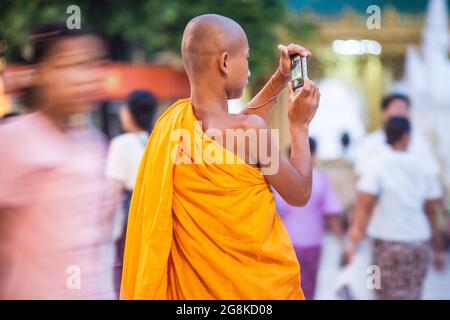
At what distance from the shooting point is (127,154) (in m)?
5.41

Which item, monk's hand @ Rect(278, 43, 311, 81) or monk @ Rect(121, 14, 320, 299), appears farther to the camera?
monk's hand @ Rect(278, 43, 311, 81)

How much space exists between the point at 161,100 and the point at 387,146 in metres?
9.20

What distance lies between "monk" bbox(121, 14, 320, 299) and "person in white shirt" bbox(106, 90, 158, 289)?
2.47 m

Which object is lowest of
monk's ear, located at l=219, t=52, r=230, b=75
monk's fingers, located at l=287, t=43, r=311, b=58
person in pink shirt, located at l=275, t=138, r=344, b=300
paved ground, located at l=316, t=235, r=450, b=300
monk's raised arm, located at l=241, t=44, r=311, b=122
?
→ paved ground, located at l=316, t=235, r=450, b=300

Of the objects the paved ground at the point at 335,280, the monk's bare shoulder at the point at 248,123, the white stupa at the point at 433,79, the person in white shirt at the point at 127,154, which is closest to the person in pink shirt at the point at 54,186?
the monk's bare shoulder at the point at 248,123

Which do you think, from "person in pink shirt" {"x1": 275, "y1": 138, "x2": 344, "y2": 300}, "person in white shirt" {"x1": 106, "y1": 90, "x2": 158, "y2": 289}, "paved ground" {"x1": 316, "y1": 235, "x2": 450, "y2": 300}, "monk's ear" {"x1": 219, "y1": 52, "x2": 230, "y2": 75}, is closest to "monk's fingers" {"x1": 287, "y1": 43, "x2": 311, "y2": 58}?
"monk's ear" {"x1": 219, "y1": 52, "x2": 230, "y2": 75}

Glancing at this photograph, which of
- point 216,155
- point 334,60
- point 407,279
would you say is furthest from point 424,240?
point 334,60

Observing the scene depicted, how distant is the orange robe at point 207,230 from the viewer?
2.72 metres

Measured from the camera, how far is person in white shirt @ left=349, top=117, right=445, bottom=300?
5516mm

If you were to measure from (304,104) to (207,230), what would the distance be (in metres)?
0.52

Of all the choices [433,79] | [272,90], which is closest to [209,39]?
[272,90]

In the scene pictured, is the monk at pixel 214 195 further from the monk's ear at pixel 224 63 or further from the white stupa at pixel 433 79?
the white stupa at pixel 433 79

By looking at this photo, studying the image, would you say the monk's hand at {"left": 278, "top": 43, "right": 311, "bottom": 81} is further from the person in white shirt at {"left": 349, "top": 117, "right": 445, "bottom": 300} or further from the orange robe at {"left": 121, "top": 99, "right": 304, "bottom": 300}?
the person in white shirt at {"left": 349, "top": 117, "right": 445, "bottom": 300}
